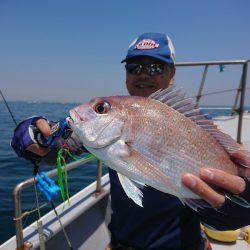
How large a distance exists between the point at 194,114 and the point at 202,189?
39 centimetres

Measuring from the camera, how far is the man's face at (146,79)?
7.88ft

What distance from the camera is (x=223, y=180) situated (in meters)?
1.44

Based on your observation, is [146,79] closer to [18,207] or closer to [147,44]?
[147,44]

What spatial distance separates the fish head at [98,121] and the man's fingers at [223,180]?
18.9 inches

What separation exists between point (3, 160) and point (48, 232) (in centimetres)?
819

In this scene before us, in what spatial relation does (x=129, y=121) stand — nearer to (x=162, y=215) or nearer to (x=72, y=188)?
(x=162, y=215)

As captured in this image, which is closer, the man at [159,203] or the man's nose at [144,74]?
the man at [159,203]

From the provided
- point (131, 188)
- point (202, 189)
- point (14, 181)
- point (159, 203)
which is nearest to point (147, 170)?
point (131, 188)

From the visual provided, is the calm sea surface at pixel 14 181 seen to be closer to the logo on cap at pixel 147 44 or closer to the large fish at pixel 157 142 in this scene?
the logo on cap at pixel 147 44

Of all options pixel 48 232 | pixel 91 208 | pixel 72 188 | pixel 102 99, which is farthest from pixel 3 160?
pixel 102 99

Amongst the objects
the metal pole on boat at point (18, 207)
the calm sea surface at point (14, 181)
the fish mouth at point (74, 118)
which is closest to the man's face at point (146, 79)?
the fish mouth at point (74, 118)

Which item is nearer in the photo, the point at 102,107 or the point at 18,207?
the point at 102,107

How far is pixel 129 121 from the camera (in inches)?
59.2

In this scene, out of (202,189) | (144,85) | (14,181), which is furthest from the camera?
(14,181)
